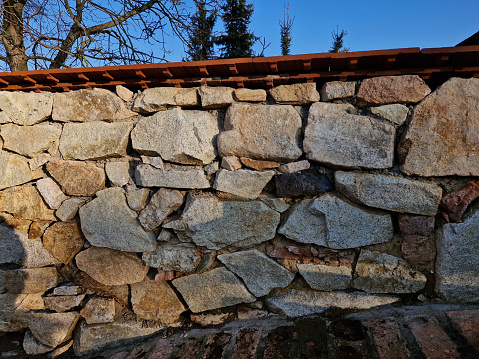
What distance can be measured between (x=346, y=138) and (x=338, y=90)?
0.35 meters

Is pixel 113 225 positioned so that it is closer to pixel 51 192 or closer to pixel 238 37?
pixel 51 192

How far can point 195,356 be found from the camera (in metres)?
1.81

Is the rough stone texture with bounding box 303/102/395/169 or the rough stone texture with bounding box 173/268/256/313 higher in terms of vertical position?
the rough stone texture with bounding box 303/102/395/169

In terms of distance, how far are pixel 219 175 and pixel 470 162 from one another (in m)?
1.63

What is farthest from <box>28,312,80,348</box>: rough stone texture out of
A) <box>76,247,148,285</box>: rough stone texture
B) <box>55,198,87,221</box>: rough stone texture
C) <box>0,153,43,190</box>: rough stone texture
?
<box>0,153,43,190</box>: rough stone texture

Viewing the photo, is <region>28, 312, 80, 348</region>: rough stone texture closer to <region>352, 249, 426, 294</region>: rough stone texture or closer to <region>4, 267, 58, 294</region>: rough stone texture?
<region>4, 267, 58, 294</region>: rough stone texture

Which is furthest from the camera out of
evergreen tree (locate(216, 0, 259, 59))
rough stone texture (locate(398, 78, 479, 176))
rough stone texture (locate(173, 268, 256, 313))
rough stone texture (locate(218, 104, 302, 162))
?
evergreen tree (locate(216, 0, 259, 59))

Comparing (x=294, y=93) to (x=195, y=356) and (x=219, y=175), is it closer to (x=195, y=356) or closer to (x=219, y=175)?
(x=219, y=175)

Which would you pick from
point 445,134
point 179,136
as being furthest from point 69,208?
point 445,134

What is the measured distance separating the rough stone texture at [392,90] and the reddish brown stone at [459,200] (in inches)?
25.5

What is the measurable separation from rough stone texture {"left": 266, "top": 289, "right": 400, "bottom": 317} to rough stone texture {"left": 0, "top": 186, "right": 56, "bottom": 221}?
Answer: 1993 millimetres

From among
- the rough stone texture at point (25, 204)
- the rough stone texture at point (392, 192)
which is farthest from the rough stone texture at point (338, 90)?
the rough stone texture at point (25, 204)

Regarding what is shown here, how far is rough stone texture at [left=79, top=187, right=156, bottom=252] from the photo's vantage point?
85.9 inches

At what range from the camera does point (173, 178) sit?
2125 mm
